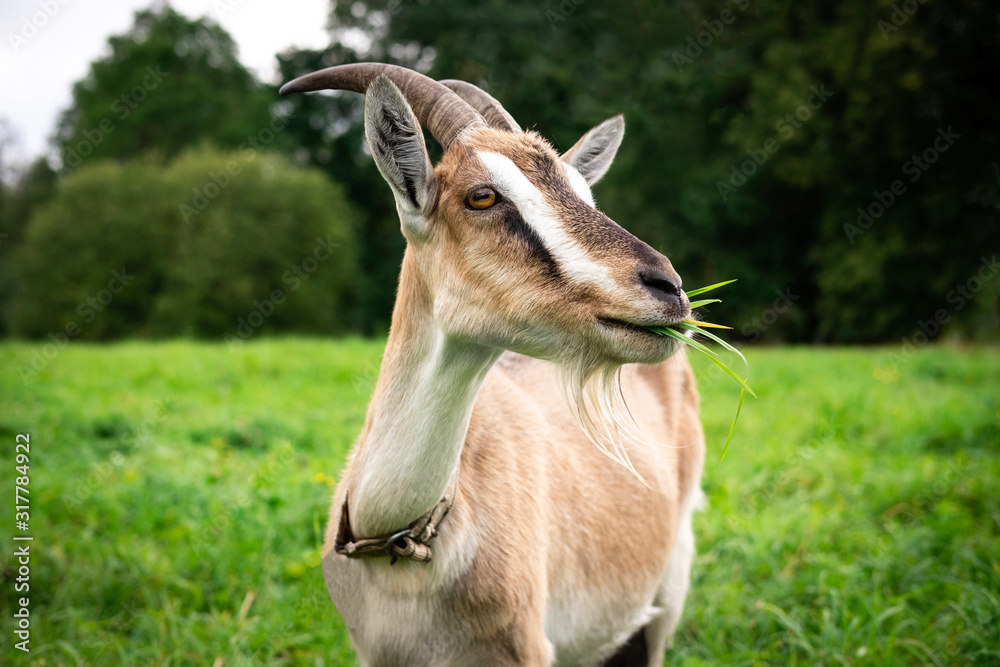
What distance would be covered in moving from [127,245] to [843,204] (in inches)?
843

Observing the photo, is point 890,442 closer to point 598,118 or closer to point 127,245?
point 598,118

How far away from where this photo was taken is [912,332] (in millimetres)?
16391

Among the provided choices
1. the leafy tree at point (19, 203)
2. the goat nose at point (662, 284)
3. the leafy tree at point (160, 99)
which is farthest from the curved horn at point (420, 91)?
the leafy tree at point (19, 203)

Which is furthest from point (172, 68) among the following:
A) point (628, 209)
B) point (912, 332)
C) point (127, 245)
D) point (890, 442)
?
point (890, 442)

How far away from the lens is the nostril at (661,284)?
1.56 meters

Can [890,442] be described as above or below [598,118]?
below

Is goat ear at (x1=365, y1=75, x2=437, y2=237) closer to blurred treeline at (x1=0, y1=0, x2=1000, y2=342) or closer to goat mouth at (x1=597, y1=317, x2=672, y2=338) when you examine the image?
goat mouth at (x1=597, y1=317, x2=672, y2=338)

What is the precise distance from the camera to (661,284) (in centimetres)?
157

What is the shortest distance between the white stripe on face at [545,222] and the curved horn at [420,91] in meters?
0.22

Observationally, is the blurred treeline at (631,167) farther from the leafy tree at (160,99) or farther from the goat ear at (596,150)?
the goat ear at (596,150)

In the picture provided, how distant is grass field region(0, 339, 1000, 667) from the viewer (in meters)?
3.01

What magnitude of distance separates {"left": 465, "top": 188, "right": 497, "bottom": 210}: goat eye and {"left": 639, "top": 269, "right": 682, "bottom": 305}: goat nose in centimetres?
45

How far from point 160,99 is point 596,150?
104ft

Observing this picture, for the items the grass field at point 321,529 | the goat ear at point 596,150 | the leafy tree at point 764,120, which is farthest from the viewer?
the leafy tree at point 764,120
